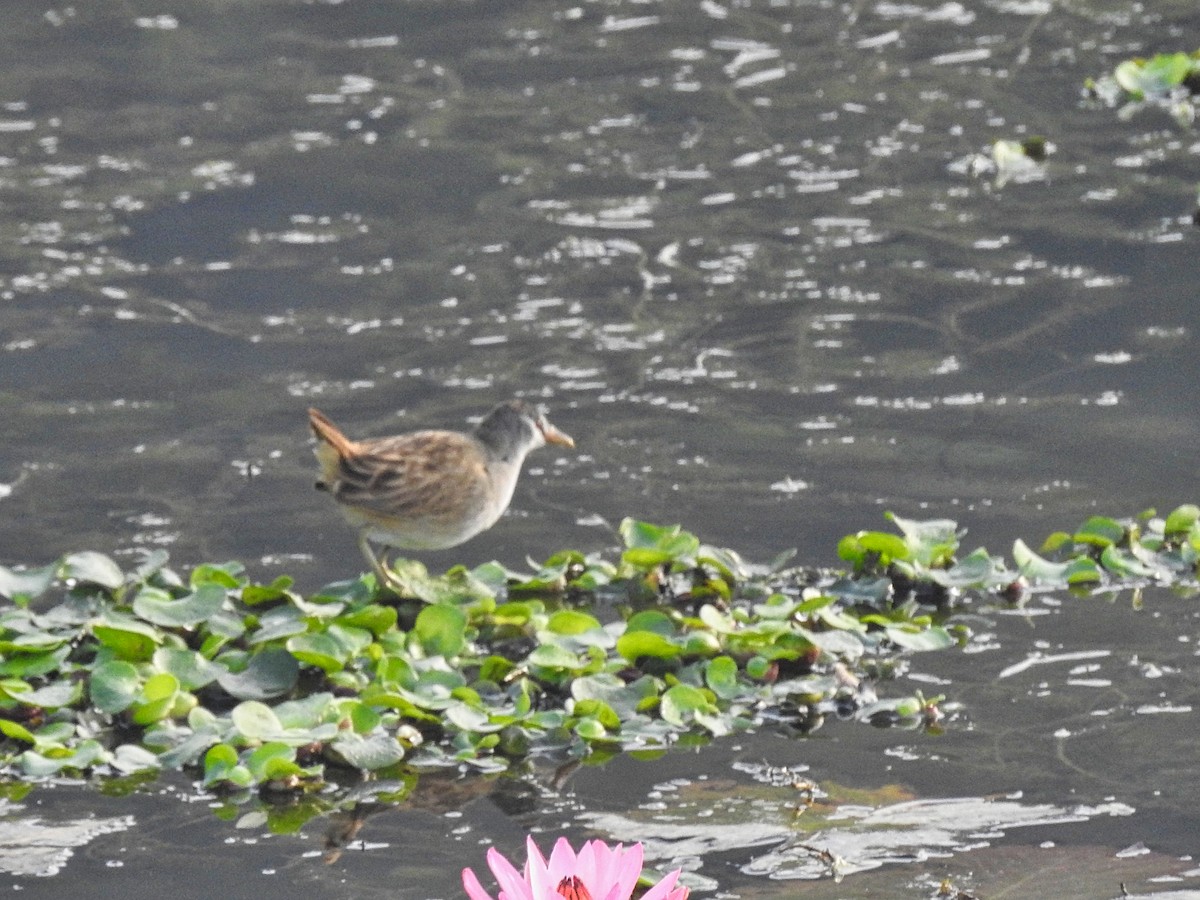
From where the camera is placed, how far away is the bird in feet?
21.3

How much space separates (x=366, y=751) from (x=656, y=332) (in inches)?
154

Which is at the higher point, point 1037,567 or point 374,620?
point 374,620

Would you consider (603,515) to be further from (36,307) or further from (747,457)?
(36,307)

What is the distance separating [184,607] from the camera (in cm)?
604

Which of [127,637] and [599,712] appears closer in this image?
[599,712]

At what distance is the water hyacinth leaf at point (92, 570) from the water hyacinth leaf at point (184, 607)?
0.63 feet

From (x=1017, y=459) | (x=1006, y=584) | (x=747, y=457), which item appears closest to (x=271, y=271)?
(x=747, y=457)

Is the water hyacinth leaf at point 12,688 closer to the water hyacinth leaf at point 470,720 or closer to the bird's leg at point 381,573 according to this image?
the water hyacinth leaf at point 470,720

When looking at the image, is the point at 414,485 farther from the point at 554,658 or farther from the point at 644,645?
the point at 644,645

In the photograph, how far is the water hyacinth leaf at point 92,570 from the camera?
6.20 metres

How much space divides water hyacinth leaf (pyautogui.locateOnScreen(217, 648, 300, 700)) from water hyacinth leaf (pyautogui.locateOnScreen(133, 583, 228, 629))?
0.20 m

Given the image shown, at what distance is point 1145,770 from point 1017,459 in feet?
7.80

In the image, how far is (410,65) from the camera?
12.8 meters

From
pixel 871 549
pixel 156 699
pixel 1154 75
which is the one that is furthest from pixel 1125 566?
pixel 1154 75
